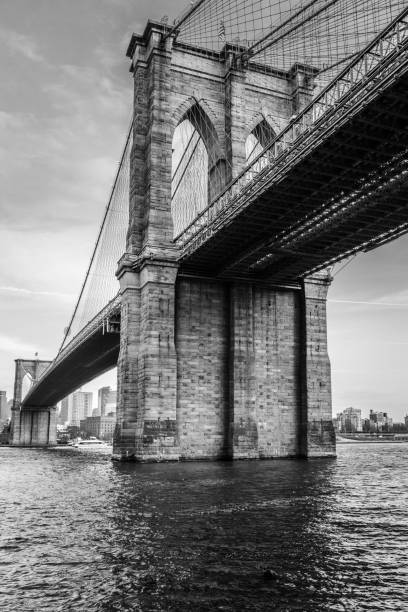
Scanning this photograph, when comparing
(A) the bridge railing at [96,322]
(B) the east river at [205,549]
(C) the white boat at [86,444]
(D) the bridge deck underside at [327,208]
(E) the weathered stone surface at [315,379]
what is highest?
(D) the bridge deck underside at [327,208]

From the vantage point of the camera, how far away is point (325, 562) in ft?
30.2

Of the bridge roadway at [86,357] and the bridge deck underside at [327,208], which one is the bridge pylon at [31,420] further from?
the bridge deck underside at [327,208]

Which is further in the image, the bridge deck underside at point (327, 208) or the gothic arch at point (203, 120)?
the gothic arch at point (203, 120)

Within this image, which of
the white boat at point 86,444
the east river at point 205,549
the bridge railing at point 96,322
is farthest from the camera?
the white boat at point 86,444

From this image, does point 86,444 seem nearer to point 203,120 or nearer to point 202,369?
point 202,369

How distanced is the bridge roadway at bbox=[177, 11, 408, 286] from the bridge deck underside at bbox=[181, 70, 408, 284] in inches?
1.7

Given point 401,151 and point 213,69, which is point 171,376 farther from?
point 213,69

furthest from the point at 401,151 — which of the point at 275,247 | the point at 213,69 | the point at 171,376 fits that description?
the point at 213,69

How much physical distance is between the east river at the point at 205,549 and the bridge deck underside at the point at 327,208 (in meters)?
12.4

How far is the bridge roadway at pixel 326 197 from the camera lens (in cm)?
2041

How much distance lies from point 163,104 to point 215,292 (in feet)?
40.1

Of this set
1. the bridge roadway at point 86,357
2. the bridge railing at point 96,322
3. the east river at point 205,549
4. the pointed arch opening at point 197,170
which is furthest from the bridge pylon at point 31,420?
the east river at point 205,549

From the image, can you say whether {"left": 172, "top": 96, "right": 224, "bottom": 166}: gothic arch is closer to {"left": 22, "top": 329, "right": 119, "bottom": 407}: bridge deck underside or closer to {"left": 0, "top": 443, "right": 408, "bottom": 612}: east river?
{"left": 22, "top": 329, "right": 119, "bottom": 407}: bridge deck underside

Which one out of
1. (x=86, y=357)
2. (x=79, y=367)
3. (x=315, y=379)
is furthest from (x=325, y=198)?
(x=79, y=367)
